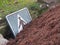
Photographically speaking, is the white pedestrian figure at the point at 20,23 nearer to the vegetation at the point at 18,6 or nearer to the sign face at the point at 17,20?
the sign face at the point at 17,20

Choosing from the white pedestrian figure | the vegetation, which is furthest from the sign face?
the vegetation

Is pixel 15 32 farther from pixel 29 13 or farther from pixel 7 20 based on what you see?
pixel 29 13

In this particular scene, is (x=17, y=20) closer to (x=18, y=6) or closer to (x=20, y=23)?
(x=20, y=23)

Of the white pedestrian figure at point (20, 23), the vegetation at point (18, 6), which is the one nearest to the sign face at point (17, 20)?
the white pedestrian figure at point (20, 23)

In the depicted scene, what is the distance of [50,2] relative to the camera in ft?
20.8

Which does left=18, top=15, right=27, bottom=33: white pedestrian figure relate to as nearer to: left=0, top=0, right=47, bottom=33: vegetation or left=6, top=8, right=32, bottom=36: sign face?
left=6, top=8, right=32, bottom=36: sign face

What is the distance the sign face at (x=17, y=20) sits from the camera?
16.9 ft

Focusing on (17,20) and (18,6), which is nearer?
(17,20)

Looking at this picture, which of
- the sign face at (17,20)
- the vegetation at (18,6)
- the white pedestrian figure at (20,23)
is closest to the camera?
the sign face at (17,20)

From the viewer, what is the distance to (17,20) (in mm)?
5273

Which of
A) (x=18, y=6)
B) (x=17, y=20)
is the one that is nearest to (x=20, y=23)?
(x=17, y=20)

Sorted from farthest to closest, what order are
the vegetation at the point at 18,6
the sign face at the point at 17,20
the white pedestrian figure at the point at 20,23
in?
the vegetation at the point at 18,6
the white pedestrian figure at the point at 20,23
the sign face at the point at 17,20

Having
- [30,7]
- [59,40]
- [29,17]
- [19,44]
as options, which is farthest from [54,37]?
[30,7]

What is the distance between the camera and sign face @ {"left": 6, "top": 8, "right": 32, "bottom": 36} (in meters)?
5.15
